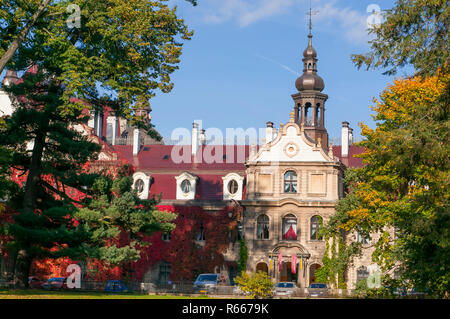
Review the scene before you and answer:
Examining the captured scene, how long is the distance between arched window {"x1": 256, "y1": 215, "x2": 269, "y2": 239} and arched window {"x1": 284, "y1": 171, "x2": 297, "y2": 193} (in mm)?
2734

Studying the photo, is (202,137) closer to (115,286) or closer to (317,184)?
(317,184)

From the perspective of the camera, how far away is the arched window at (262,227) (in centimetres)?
5444

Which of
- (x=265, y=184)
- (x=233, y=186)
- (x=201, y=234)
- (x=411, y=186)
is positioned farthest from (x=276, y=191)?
(x=411, y=186)

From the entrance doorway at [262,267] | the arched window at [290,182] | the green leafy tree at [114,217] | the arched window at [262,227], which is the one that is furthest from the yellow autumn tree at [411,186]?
the green leafy tree at [114,217]

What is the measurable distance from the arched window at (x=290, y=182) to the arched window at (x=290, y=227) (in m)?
2.04

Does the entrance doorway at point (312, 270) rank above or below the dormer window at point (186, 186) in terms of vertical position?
below

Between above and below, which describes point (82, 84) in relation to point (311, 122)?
below

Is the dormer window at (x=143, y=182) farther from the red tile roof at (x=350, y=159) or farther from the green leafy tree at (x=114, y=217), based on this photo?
the green leafy tree at (x=114, y=217)

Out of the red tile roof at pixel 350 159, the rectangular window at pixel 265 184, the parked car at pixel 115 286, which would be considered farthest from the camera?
the red tile roof at pixel 350 159

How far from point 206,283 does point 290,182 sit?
11327 mm

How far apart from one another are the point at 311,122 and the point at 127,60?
3058 cm

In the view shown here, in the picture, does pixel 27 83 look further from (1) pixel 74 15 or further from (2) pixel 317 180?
(2) pixel 317 180

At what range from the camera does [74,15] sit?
98.0 feet
